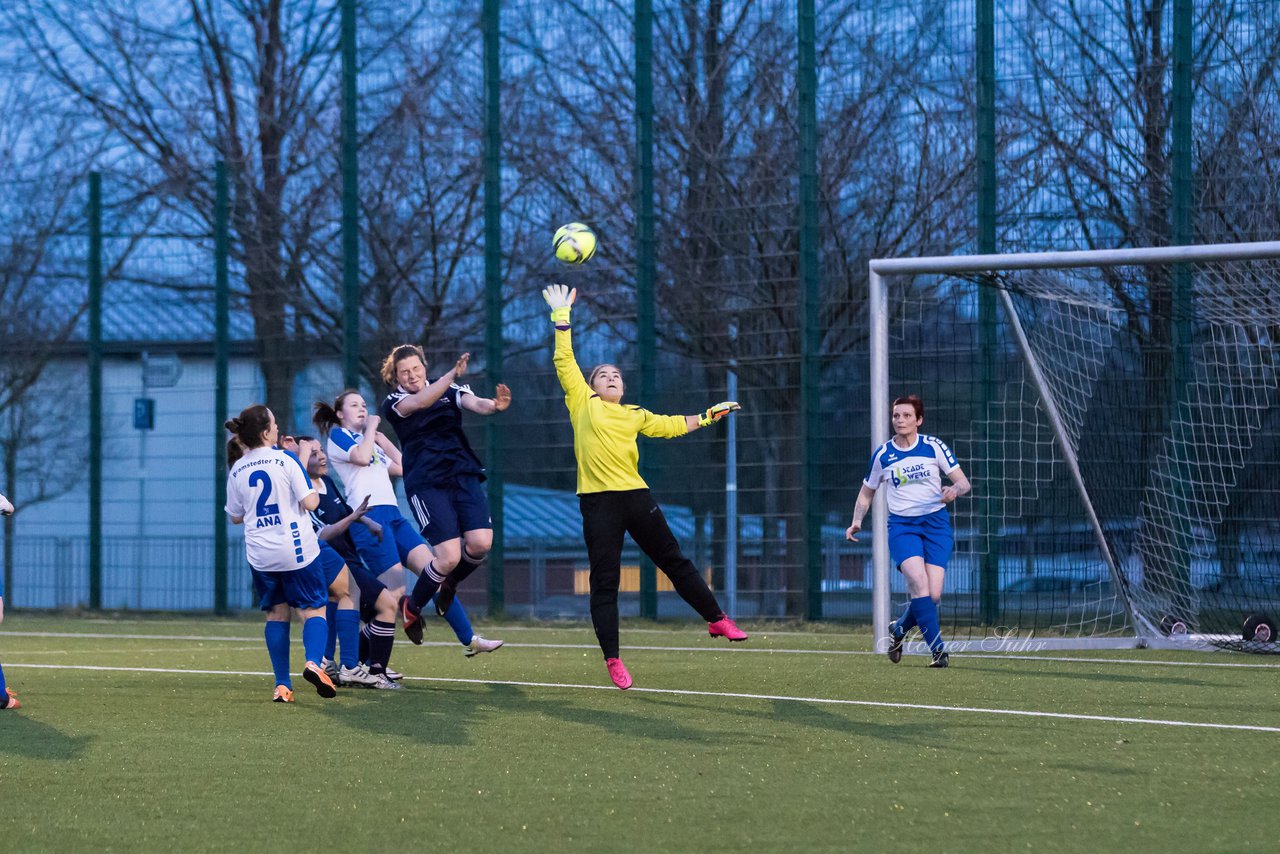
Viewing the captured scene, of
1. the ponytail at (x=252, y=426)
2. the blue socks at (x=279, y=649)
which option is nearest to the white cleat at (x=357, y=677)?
the blue socks at (x=279, y=649)

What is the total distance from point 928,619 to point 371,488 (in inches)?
143

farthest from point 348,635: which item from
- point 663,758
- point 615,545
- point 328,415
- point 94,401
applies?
point 94,401

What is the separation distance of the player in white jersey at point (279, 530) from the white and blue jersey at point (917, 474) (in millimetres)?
3898

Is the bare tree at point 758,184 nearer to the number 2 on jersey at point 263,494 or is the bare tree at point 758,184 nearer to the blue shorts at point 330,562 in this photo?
the blue shorts at point 330,562

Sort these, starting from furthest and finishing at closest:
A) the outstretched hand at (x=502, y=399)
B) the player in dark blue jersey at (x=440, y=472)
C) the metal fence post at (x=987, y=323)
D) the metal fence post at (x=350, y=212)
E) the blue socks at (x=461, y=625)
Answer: the metal fence post at (x=350, y=212)
the metal fence post at (x=987, y=323)
the blue socks at (x=461, y=625)
the player in dark blue jersey at (x=440, y=472)
the outstretched hand at (x=502, y=399)

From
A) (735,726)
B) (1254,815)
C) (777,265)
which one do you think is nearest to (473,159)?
(777,265)

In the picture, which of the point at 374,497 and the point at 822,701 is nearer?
the point at 822,701

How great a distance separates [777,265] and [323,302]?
5.69 m

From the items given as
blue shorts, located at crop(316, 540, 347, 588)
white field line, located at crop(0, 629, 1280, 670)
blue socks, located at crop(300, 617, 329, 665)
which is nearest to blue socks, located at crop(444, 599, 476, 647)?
blue shorts, located at crop(316, 540, 347, 588)

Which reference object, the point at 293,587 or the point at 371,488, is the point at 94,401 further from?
the point at 293,587

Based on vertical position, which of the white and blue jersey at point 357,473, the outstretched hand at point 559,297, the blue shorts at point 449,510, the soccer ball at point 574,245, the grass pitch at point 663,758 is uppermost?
the soccer ball at point 574,245

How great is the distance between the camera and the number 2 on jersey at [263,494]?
8438mm

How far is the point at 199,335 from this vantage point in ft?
62.8

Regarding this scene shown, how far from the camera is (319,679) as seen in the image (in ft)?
27.5
